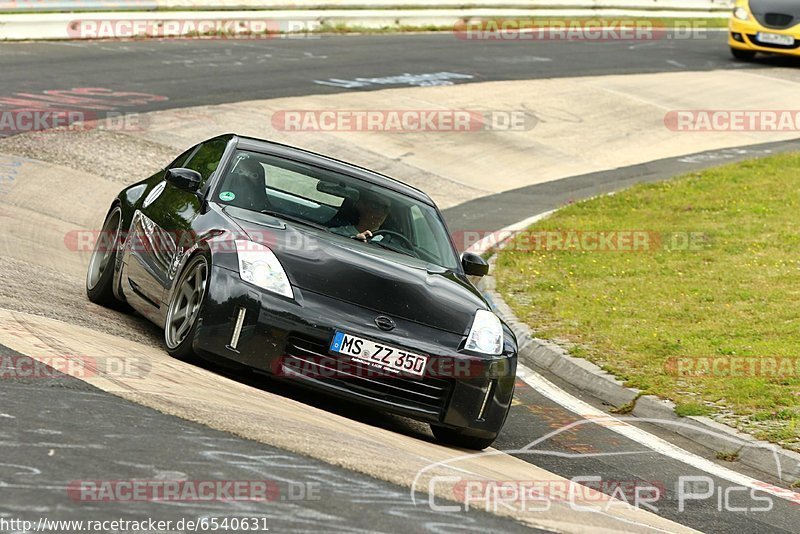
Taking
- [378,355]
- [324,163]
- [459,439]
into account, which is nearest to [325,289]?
[378,355]

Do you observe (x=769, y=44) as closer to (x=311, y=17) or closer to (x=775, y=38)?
(x=775, y=38)

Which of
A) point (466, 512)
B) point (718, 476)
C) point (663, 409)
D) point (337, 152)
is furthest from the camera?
point (337, 152)

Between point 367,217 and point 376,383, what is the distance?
1.64 meters

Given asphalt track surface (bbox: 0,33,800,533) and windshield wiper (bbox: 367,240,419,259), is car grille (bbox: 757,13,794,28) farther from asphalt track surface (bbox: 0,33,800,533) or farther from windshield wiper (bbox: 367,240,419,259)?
windshield wiper (bbox: 367,240,419,259)

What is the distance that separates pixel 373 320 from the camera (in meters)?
7.09

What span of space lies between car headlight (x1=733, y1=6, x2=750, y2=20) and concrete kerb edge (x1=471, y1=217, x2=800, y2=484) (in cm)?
1833

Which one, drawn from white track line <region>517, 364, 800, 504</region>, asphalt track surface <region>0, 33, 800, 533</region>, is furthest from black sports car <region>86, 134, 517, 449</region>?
white track line <region>517, 364, 800, 504</region>

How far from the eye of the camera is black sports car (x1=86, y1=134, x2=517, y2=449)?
700cm

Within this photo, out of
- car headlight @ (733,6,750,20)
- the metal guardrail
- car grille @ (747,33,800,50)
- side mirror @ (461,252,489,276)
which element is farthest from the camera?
car headlight @ (733,6,750,20)

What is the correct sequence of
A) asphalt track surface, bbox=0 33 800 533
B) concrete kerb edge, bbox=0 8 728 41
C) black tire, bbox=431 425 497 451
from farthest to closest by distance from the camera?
1. concrete kerb edge, bbox=0 8 728 41
2. black tire, bbox=431 425 497 451
3. asphalt track surface, bbox=0 33 800 533

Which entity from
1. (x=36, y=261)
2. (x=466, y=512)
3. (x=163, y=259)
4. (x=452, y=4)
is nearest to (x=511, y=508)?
(x=466, y=512)

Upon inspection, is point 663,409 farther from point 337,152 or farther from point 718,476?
point 337,152

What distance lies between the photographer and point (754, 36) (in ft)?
92.6

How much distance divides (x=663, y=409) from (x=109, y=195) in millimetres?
7613
